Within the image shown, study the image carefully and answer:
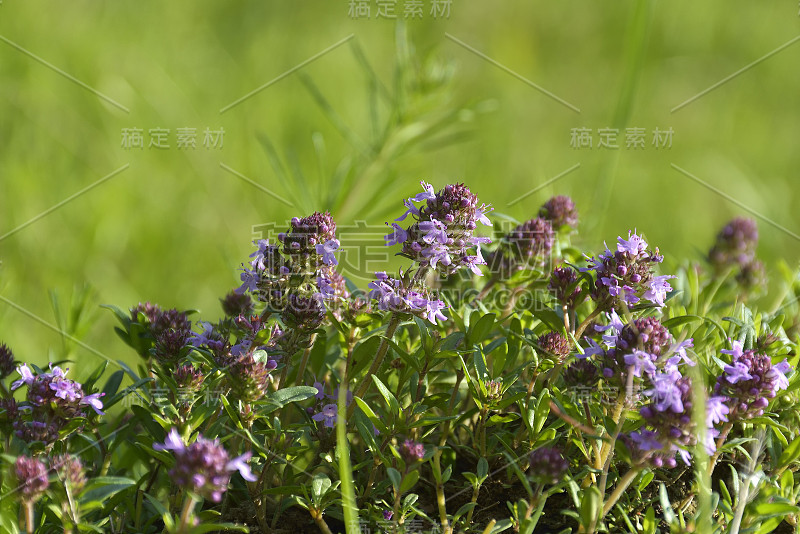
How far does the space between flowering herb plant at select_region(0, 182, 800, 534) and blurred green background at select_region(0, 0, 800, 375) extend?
1049mm

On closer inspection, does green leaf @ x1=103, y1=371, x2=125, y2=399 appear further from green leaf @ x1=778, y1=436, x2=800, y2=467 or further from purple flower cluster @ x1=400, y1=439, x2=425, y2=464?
green leaf @ x1=778, y1=436, x2=800, y2=467

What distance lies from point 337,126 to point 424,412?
245 centimetres

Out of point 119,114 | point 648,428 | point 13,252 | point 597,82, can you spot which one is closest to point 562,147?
point 597,82

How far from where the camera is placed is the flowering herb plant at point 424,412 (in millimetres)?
2188

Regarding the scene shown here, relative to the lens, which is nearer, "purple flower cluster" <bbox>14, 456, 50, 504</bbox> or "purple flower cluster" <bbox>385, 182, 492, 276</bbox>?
"purple flower cluster" <bbox>14, 456, 50, 504</bbox>

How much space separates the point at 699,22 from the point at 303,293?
22.2 feet

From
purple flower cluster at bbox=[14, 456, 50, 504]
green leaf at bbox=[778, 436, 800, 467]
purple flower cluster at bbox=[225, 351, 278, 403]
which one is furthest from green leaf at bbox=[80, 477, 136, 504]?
green leaf at bbox=[778, 436, 800, 467]

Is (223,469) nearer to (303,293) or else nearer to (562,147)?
(303,293)

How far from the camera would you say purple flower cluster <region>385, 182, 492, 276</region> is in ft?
7.72

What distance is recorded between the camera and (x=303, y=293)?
8.21 feet

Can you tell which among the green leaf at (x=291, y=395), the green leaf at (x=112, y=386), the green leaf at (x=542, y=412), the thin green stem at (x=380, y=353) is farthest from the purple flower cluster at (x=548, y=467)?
the green leaf at (x=112, y=386)

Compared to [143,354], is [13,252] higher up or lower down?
higher up

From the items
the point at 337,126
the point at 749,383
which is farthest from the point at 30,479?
the point at 337,126

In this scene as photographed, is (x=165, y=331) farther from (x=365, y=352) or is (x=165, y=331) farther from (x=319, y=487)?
(x=319, y=487)
